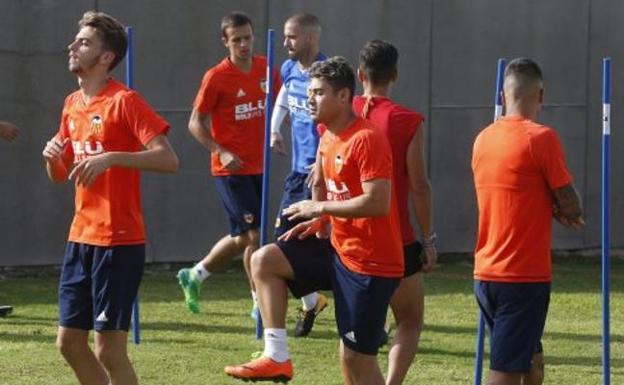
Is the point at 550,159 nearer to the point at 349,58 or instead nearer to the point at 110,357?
the point at 110,357

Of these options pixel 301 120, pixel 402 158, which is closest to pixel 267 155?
pixel 301 120

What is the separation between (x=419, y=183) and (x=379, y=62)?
0.66 meters

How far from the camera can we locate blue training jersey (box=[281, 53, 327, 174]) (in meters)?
10.1

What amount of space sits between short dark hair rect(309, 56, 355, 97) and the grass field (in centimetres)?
243

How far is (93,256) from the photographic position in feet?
23.9

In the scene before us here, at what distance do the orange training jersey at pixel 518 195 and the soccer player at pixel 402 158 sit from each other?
2.52 feet

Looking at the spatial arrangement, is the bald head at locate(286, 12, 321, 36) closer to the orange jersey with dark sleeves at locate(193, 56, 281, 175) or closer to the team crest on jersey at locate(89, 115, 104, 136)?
the orange jersey with dark sleeves at locate(193, 56, 281, 175)

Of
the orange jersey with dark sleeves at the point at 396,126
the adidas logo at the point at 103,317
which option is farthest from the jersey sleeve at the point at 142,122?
the orange jersey with dark sleeves at the point at 396,126

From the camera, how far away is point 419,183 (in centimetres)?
Answer: 795

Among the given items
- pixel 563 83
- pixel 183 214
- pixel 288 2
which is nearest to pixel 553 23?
pixel 563 83

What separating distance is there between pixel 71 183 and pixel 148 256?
1023 mm

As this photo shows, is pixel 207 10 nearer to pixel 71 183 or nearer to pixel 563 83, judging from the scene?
pixel 71 183

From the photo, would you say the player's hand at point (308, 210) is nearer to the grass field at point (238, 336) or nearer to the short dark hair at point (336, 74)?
the short dark hair at point (336, 74)

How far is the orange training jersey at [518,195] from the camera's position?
6996 mm
